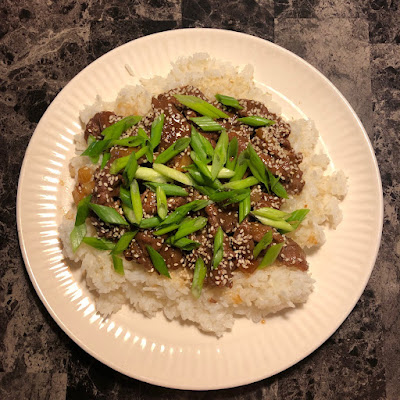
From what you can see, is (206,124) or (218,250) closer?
(218,250)

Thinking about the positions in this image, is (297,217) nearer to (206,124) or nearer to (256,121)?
(256,121)

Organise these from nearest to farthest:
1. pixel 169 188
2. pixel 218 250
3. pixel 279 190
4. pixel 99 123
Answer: pixel 218 250 < pixel 169 188 < pixel 279 190 < pixel 99 123

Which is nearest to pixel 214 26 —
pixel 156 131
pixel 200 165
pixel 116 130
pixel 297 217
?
pixel 156 131

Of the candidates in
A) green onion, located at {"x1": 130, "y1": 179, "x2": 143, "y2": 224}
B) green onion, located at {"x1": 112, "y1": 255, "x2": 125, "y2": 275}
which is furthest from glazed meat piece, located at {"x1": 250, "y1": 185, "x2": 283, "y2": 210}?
green onion, located at {"x1": 112, "y1": 255, "x2": 125, "y2": 275}

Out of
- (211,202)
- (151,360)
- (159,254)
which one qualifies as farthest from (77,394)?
(211,202)

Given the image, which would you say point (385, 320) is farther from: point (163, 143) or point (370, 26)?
point (370, 26)

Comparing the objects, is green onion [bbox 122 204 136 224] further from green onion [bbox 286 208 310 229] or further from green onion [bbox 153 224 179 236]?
green onion [bbox 286 208 310 229]
